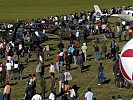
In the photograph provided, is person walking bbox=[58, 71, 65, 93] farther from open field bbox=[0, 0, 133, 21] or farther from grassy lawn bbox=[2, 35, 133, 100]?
open field bbox=[0, 0, 133, 21]

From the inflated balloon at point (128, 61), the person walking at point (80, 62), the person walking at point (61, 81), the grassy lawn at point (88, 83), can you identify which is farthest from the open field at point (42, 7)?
the inflated balloon at point (128, 61)

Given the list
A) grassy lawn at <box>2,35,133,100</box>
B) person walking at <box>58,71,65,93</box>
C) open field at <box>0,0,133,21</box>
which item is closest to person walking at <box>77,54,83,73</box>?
grassy lawn at <box>2,35,133,100</box>

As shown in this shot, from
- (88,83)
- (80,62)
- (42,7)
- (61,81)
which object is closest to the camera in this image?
(61,81)

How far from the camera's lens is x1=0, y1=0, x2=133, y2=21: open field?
6838 cm

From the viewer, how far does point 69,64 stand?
29.8m

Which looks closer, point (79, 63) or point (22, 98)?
point (22, 98)

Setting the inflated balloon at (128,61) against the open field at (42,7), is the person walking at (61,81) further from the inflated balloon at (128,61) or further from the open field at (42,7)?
the open field at (42,7)

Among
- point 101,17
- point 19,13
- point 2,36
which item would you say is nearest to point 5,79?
point 2,36

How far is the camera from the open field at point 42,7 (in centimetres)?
6838

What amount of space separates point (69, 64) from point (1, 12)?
4584cm

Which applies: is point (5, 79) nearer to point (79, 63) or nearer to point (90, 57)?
point (79, 63)

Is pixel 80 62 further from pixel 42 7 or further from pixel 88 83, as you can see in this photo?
pixel 42 7

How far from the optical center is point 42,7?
268 ft

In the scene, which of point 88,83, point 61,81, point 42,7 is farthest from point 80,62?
point 42,7
